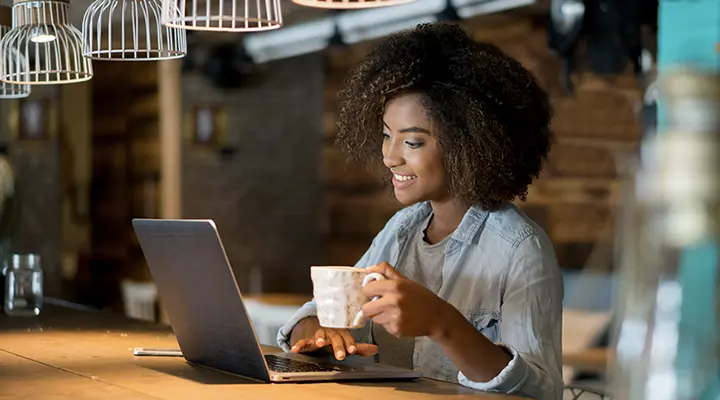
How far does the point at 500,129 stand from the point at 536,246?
0.81 feet

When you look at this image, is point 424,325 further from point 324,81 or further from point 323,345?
point 324,81

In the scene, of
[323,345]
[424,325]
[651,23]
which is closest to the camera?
[424,325]

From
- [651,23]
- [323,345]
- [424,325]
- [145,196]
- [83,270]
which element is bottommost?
[83,270]

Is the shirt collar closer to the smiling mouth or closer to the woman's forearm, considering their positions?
the smiling mouth

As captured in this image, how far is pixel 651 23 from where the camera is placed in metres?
4.11

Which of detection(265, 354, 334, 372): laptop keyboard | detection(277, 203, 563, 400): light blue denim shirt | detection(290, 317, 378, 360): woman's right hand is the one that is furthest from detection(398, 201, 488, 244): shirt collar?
detection(265, 354, 334, 372): laptop keyboard

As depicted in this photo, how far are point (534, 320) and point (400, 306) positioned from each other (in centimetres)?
41

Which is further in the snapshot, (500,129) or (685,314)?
(500,129)

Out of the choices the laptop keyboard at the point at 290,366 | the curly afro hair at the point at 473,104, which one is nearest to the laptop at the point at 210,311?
the laptop keyboard at the point at 290,366

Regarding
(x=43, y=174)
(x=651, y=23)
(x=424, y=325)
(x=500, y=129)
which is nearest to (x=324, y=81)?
(x=43, y=174)

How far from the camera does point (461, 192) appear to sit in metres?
2.01

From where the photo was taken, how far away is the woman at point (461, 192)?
188 cm

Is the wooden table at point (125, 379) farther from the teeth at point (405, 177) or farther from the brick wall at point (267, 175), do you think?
the brick wall at point (267, 175)

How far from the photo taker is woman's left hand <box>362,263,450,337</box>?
1502 millimetres
